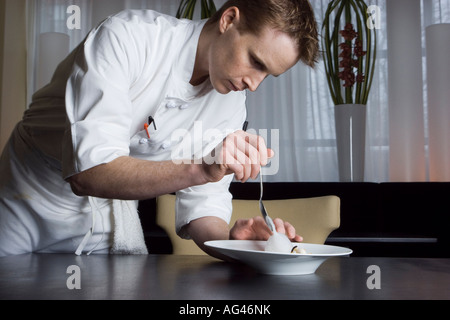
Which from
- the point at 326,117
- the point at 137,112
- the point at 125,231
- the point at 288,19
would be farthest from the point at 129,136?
the point at 326,117

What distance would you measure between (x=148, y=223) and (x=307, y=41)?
131 centimetres

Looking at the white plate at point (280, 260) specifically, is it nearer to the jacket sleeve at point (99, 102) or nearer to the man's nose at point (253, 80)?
the jacket sleeve at point (99, 102)

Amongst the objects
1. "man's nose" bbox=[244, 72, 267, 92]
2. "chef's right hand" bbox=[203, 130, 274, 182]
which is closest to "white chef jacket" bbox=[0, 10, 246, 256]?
"man's nose" bbox=[244, 72, 267, 92]

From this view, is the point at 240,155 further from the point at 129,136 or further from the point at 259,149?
the point at 129,136

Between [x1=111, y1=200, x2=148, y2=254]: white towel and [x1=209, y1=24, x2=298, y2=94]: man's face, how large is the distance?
1.29 ft

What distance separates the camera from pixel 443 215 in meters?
2.12

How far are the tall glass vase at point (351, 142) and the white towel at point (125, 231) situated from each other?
1389mm

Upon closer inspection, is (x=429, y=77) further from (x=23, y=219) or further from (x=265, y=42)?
(x=23, y=219)

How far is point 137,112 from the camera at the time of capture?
118 cm

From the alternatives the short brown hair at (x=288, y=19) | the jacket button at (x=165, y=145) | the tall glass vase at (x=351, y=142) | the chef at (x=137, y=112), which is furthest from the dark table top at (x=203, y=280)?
the tall glass vase at (x=351, y=142)

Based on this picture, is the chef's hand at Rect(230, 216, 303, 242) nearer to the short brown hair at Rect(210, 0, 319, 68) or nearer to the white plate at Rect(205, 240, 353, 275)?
the white plate at Rect(205, 240, 353, 275)

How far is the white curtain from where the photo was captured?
9.84 feet

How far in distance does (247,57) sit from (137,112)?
0.30 metres

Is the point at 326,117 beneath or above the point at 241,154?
above
